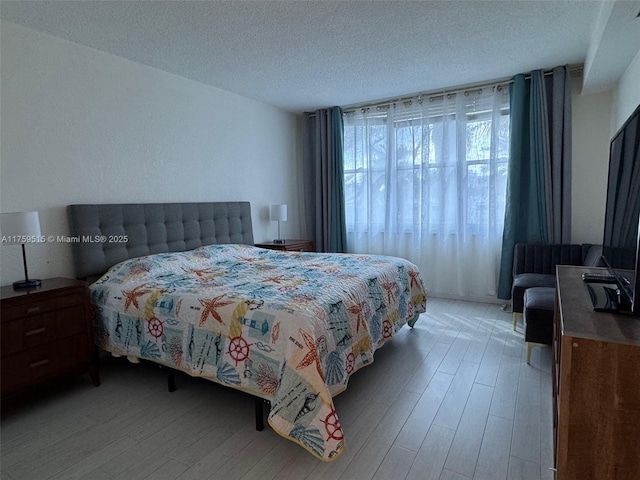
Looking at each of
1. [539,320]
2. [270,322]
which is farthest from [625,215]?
[270,322]

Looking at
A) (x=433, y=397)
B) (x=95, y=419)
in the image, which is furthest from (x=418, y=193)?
(x=95, y=419)

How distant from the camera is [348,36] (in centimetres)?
278

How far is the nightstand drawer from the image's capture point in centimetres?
204

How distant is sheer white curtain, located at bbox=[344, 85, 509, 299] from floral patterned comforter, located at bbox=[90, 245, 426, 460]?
60.7 inches

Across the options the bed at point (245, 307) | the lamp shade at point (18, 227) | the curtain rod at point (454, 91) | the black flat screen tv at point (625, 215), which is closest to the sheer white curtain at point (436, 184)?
the curtain rod at point (454, 91)

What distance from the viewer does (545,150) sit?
3.65m

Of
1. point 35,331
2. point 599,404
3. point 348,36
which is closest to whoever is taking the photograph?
point 599,404

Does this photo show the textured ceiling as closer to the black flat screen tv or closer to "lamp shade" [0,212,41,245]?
the black flat screen tv

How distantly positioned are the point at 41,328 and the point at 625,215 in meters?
3.17

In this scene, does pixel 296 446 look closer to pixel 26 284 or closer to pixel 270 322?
pixel 270 322

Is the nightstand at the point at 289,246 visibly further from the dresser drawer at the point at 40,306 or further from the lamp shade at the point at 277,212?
the dresser drawer at the point at 40,306

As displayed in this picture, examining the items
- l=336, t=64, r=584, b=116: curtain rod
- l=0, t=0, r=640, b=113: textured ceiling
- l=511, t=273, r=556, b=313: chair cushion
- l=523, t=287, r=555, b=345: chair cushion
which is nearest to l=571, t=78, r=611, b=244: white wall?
l=336, t=64, r=584, b=116: curtain rod

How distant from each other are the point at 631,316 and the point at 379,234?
365cm

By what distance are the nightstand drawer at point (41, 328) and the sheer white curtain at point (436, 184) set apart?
11.4 feet
